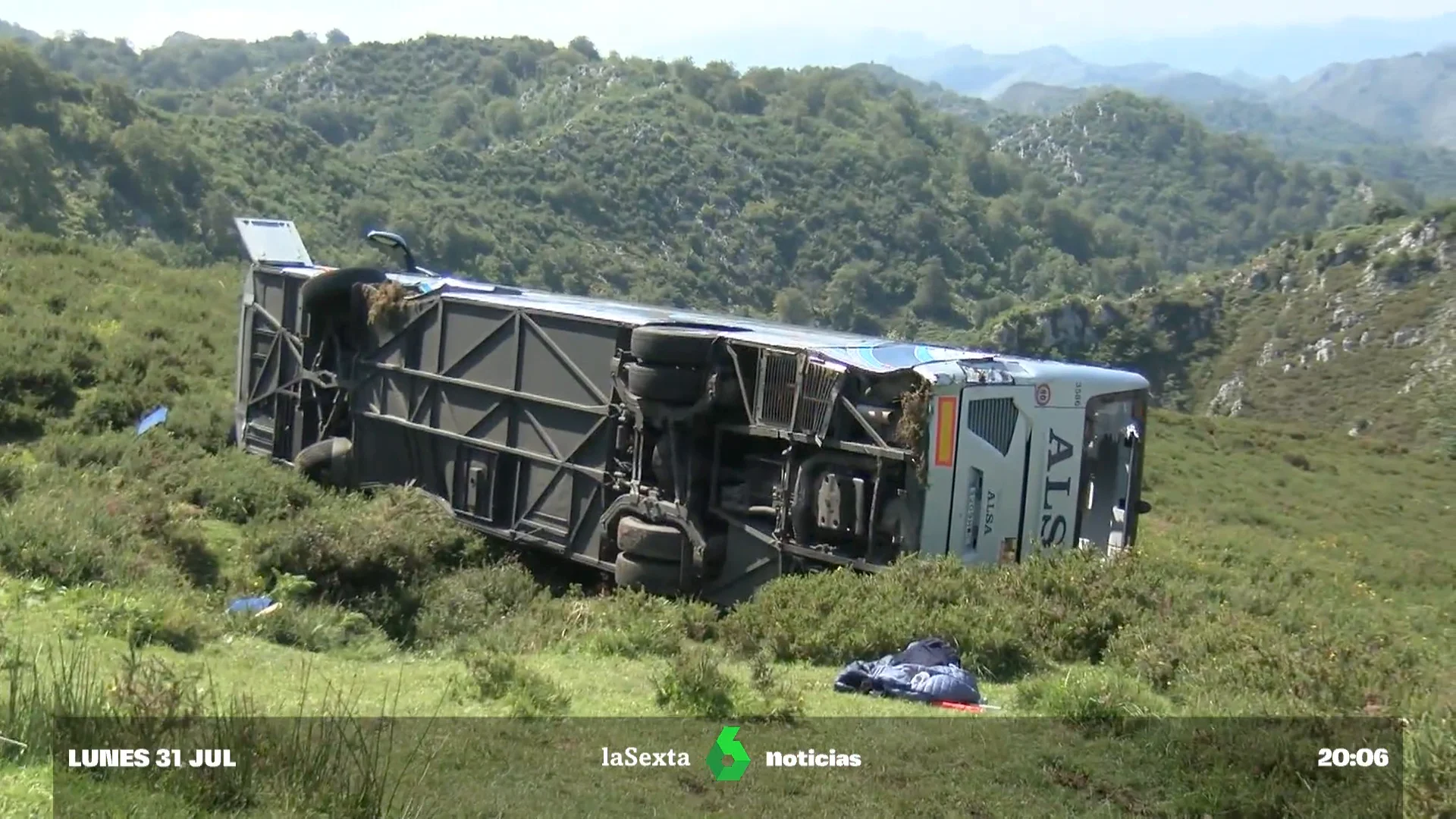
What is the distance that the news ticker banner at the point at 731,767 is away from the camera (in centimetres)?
551

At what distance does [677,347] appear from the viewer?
1291 centimetres

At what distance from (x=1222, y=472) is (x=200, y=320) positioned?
26.6 m

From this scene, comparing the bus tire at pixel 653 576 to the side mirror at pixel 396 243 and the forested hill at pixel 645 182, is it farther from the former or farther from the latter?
the forested hill at pixel 645 182

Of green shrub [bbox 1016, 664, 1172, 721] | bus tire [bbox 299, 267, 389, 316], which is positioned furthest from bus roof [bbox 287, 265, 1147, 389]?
green shrub [bbox 1016, 664, 1172, 721]

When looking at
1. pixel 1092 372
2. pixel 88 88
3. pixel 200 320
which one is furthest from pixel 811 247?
pixel 1092 372

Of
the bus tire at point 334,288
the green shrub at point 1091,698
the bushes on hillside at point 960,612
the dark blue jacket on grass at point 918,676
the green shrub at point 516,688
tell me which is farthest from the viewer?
the bus tire at point 334,288

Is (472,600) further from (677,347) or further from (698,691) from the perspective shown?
(698,691)

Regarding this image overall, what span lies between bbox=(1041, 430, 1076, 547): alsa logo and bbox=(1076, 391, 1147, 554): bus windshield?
32.0 inches

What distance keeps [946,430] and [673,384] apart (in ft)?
8.60

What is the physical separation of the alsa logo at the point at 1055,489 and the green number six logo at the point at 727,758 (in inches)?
250

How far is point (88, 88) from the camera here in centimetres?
7738

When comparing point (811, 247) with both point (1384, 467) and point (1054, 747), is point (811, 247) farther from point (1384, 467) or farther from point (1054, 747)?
point (1054, 747)

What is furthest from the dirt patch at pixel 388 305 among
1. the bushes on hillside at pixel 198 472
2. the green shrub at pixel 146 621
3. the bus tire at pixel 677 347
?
the green shrub at pixel 146 621

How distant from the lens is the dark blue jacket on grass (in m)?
8.56
